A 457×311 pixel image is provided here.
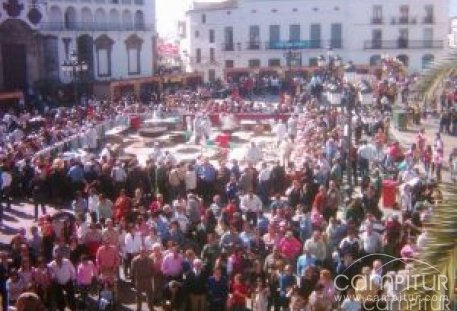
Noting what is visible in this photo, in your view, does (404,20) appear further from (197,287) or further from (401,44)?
(197,287)

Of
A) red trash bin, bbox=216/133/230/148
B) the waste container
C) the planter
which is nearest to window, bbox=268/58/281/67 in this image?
the waste container

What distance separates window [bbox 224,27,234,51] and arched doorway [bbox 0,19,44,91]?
65.1ft

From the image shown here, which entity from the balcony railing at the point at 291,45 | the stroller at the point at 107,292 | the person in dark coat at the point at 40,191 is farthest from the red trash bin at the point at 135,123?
the balcony railing at the point at 291,45

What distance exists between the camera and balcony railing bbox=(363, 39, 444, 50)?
202 ft

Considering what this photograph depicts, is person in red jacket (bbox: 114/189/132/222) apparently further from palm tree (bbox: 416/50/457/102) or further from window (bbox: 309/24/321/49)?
window (bbox: 309/24/321/49)

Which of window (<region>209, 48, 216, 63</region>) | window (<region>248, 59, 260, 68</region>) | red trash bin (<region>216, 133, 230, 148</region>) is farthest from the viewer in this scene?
window (<region>209, 48, 216, 63</region>)

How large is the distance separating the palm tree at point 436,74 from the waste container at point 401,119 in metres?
27.0

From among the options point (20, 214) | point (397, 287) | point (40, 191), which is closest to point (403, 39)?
point (20, 214)

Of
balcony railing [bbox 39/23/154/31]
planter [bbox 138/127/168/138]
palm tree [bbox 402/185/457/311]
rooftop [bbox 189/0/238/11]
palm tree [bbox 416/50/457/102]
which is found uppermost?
rooftop [bbox 189/0/238/11]

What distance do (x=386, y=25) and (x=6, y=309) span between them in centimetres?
5593

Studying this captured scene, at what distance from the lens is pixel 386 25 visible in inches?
2452

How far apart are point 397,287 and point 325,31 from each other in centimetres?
5585

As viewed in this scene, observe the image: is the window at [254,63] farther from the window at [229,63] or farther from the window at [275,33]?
the window at [275,33]

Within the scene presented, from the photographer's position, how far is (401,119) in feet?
107
